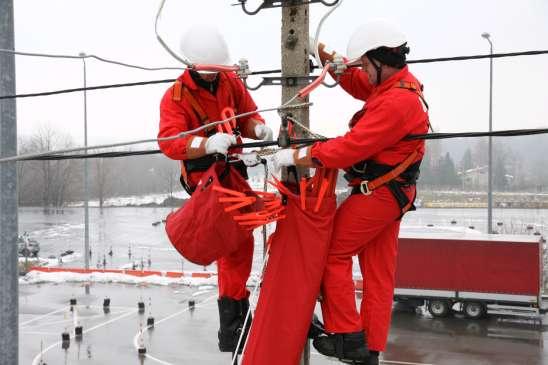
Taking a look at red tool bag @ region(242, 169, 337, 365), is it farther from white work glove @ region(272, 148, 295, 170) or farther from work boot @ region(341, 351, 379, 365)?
work boot @ region(341, 351, 379, 365)

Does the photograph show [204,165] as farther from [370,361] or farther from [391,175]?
[370,361]

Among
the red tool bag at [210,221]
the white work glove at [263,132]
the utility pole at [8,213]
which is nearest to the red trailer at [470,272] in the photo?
the utility pole at [8,213]

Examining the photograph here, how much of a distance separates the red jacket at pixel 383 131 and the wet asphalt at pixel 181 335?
11719 millimetres

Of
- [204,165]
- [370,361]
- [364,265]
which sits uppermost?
[204,165]

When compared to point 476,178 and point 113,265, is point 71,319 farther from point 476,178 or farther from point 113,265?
point 476,178

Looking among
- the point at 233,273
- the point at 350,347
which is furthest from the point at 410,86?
the point at 233,273

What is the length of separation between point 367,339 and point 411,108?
55.0 inches

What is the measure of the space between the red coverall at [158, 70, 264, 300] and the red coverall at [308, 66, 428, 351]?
642mm

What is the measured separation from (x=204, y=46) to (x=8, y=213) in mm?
2294

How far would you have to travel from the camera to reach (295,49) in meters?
3.76

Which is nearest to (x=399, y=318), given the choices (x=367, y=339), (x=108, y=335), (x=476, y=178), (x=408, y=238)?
(x=408, y=238)

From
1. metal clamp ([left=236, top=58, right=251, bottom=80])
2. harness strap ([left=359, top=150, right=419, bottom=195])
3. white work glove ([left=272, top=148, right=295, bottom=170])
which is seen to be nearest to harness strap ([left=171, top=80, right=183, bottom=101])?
metal clamp ([left=236, top=58, right=251, bottom=80])

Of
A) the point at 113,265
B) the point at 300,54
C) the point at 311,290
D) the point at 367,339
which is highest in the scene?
the point at 300,54

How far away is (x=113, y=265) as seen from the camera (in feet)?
103
